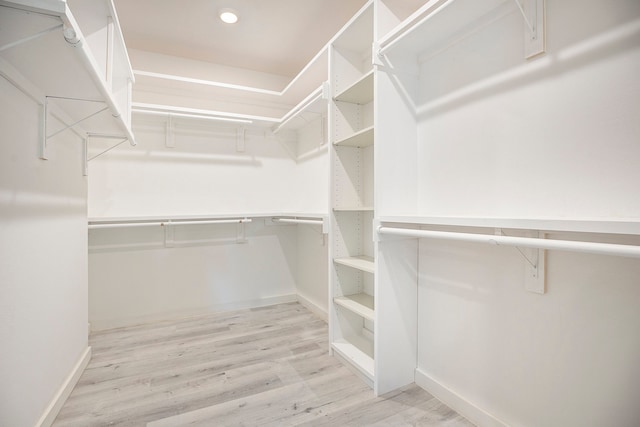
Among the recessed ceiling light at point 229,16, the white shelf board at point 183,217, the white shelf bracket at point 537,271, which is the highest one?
the recessed ceiling light at point 229,16

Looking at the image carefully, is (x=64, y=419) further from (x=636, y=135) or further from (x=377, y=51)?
(x=636, y=135)

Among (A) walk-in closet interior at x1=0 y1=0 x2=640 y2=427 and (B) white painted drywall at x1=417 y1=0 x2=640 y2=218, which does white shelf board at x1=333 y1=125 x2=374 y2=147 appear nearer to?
(A) walk-in closet interior at x1=0 y1=0 x2=640 y2=427

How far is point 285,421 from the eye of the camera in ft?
4.90

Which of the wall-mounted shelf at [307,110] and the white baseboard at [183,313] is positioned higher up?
the wall-mounted shelf at [307,110]

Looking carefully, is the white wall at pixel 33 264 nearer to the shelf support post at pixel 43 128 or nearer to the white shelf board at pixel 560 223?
the shelf support post at pixel 43 128

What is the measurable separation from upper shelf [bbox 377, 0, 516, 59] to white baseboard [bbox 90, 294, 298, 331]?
2.63 m

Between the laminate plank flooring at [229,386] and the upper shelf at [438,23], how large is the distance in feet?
6.18

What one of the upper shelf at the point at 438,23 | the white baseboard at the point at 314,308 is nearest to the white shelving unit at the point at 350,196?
the upper shelf at the point at 438,23

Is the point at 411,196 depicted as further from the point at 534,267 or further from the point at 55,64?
the point at 55,64

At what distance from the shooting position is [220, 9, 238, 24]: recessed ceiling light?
2.22 meters

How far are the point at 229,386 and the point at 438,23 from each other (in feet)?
7.40

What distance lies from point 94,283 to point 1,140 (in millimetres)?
1920

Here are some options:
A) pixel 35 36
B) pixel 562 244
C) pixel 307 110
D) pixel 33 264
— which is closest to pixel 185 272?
pixel 33 264

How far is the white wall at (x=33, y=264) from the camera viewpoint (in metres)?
1.14
